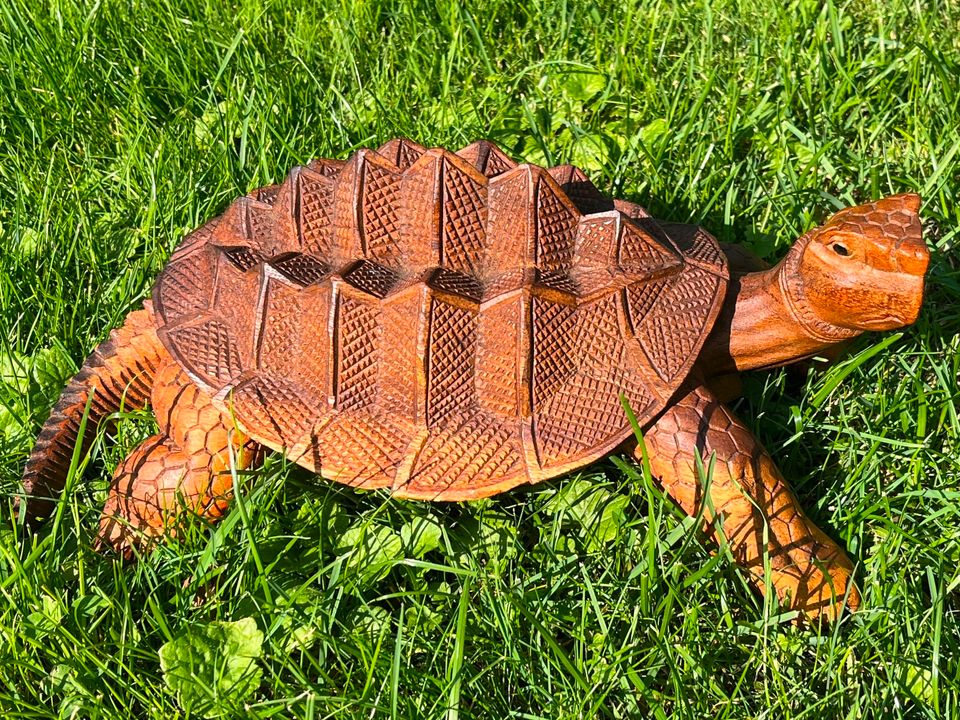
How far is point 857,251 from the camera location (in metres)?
2.27

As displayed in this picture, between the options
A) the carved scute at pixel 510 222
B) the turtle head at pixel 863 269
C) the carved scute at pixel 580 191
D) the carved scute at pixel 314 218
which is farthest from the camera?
the carved scute at pixel 580 191

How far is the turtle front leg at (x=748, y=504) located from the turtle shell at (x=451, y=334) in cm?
14

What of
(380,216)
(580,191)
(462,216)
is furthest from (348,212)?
(580,191)

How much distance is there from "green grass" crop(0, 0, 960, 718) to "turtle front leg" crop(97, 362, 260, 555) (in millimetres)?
81

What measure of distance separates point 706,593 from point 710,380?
632 mm

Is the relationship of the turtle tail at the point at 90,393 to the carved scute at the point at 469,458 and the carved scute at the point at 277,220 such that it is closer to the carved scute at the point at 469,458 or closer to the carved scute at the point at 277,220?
the carved scute at the point at 277,220

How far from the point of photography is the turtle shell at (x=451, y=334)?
2.29 m

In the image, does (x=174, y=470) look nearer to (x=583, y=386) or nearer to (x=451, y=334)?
(x=451, y=334)

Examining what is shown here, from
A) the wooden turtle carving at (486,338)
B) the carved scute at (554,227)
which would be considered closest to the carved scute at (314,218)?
the wooden turtle carving at (486,338)

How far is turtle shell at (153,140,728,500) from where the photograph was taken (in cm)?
Result: 229

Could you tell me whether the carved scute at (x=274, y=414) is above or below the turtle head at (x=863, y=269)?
below

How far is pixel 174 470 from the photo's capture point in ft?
8.13

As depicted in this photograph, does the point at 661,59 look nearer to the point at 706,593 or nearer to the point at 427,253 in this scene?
the point at 427,253

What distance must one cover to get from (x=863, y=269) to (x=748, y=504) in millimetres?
663
